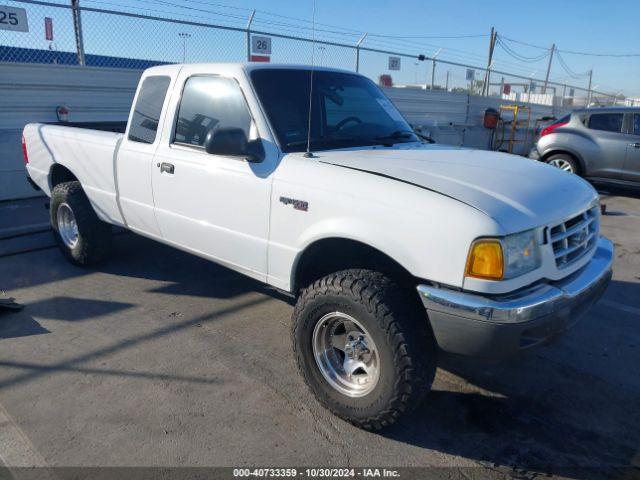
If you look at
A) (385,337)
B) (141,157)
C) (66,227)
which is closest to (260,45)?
(66,227)

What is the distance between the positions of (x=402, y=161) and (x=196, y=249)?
1.77 meters

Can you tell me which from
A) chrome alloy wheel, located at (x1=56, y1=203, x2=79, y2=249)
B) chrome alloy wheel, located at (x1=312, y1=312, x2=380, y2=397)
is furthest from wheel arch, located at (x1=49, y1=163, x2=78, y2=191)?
chrome alloy wheel, located at (x1=312, y1=312, x2=380, y2=397)

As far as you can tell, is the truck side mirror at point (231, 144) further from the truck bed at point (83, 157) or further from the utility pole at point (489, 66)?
the utility pole at point (489, 66)

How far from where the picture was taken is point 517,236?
8.17 feet

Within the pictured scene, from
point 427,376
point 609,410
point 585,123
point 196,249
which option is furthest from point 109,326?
point 585,123

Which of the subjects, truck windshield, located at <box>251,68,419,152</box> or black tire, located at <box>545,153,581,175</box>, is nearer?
truck windshield, located at <box>251,68,419,152</box>

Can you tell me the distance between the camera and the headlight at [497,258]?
2406 millimetres

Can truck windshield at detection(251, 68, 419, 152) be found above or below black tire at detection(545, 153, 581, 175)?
above

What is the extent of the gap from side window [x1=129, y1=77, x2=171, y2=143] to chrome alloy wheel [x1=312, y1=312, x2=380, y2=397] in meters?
2.27

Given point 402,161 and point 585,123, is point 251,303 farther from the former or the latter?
point 585,123

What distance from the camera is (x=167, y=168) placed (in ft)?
13.1

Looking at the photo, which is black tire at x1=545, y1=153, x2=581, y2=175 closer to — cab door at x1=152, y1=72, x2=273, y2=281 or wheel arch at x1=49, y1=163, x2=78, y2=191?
cab door at x1=152, y1=72, x2=273, y2=281

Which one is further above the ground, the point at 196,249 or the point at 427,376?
the point at 196,249

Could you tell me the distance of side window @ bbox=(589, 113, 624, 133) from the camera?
9.55 meters
